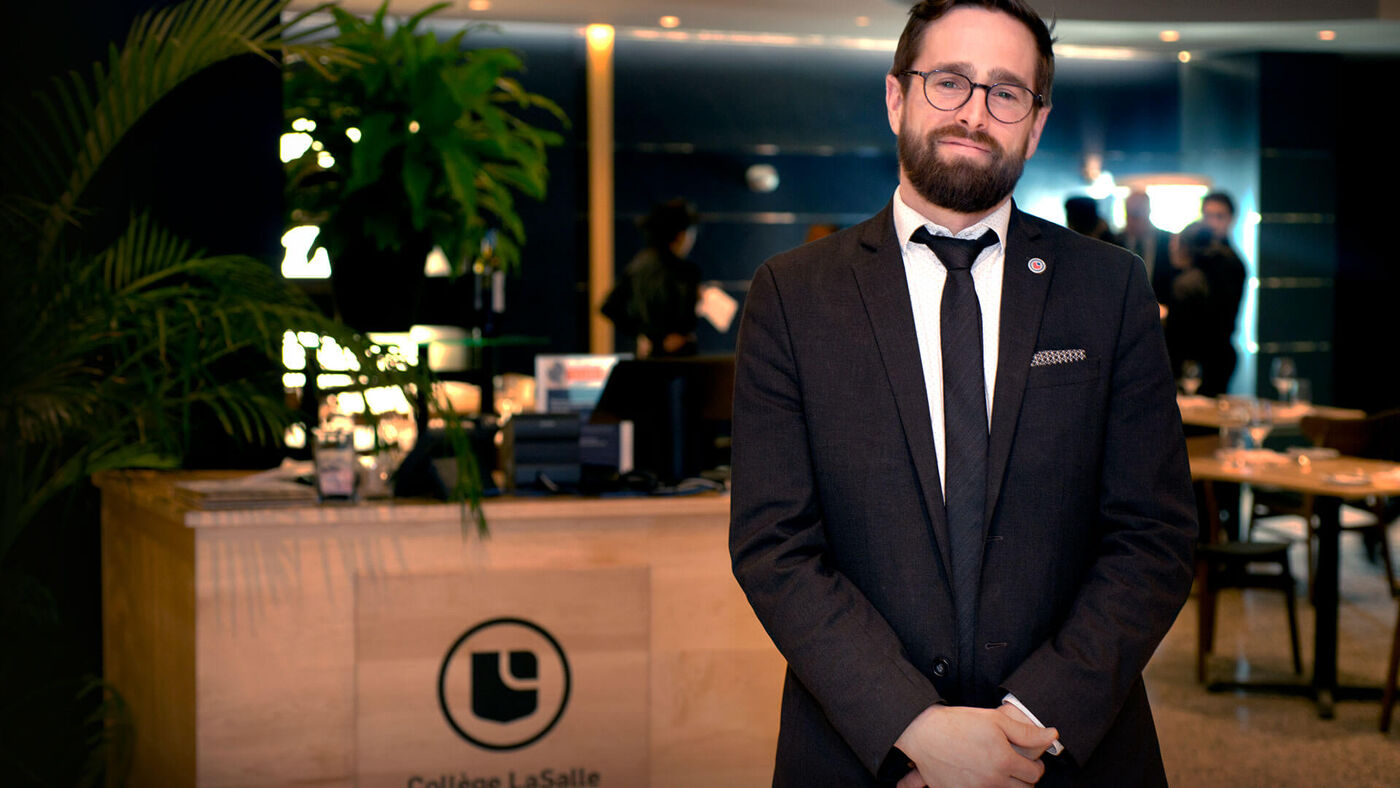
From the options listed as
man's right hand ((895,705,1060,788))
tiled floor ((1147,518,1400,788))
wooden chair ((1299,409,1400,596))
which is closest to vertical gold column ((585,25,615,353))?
tiled floor ((1147,518,1400,788))

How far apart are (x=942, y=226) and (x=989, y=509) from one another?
13.7 inches

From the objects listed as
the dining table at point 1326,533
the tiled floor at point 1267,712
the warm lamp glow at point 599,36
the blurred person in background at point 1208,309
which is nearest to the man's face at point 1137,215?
the blurred person in background at point 1208,309

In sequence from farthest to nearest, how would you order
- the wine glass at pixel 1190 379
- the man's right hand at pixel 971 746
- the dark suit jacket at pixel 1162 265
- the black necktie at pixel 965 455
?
1. the dark suit jacket at pixel 1162 265
2. the wine glass at pixel 1190 379
3. the black necktie at pixel 965 455
4. the man's right hand at pixel 971 746

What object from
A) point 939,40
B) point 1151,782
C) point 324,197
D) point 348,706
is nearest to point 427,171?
point 324,197

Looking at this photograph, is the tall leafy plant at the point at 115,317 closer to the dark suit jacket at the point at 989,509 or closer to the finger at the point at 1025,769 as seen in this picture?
the dark suit jacket at the point at 989,509

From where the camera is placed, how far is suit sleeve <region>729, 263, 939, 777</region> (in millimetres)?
1447

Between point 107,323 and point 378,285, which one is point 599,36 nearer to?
point 378,285

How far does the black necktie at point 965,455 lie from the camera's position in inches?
59.6

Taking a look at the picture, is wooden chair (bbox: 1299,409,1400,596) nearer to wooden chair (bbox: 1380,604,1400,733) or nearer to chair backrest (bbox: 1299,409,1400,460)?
chair backrest (bbox: 1299,409,1400,460)

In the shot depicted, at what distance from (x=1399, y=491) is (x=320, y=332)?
11.7ft

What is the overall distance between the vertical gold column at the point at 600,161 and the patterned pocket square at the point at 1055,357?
733cm

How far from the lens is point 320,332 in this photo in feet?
8.61

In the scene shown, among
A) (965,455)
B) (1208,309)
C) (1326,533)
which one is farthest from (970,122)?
(1208,309)

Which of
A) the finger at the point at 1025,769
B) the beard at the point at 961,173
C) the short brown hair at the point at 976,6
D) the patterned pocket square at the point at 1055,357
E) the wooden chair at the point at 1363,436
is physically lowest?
the finger at the point at 1025,769
